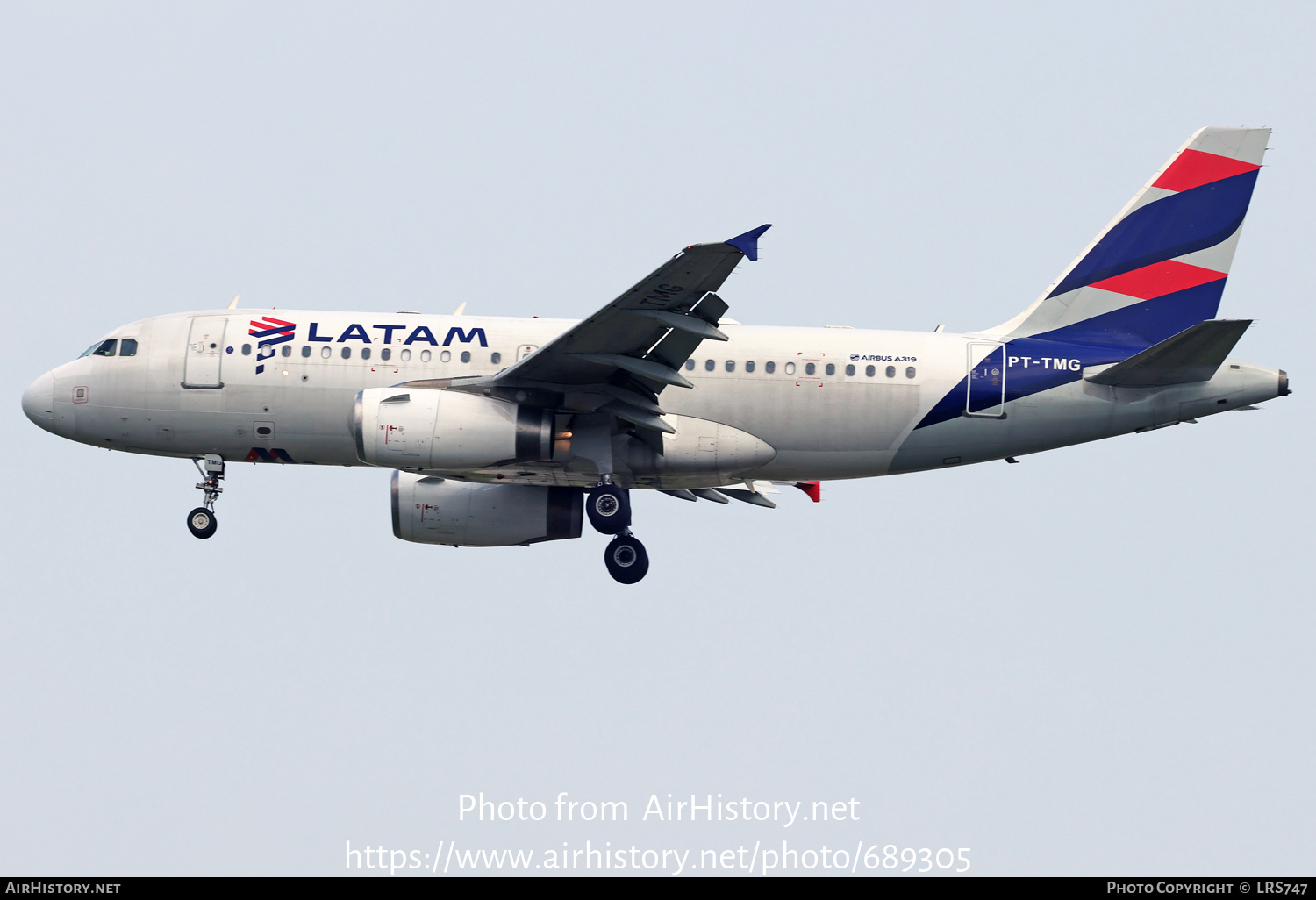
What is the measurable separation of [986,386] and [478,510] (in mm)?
10875

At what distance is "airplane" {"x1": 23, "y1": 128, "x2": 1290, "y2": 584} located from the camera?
96.1 ft

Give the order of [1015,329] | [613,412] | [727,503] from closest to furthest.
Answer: [613,412] < [1015,329] < [727,503]

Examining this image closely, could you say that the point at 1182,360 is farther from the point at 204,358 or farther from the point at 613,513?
the point at 204,358

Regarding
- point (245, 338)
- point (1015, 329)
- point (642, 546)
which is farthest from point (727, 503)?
point (245, 338)

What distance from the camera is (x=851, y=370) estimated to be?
101ft

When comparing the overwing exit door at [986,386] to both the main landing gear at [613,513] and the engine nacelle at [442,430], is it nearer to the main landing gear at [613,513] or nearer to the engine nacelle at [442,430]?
the main landing gear at [613,513]

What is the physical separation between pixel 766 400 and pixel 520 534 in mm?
6392

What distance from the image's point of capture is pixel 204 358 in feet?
102

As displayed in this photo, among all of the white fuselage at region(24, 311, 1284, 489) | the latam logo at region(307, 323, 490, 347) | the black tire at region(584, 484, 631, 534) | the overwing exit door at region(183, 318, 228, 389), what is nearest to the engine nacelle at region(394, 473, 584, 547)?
the white fuselage at region(24, 311, 1284, 489)

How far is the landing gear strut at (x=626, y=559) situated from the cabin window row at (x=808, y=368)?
12.1ft

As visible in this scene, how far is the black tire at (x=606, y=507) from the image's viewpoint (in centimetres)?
3004

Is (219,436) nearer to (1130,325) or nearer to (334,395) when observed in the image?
(334,395)

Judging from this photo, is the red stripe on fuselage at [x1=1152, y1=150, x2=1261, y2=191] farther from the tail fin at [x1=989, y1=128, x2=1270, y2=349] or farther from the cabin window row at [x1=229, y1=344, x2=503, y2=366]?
the cabin window row at [x1=229, y1=344, x2=503, y2=366]

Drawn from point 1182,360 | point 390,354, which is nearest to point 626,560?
point 390,354
